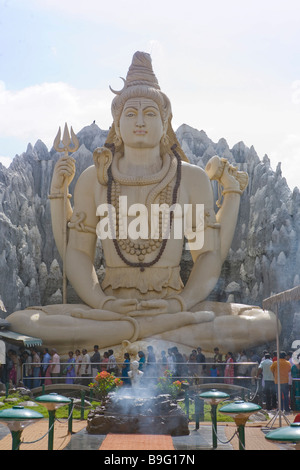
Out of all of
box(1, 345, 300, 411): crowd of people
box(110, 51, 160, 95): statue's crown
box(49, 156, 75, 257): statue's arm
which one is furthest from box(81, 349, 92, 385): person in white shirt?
box(110, 51, 160, 95): statue's crown

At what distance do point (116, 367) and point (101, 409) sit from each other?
4269 mm

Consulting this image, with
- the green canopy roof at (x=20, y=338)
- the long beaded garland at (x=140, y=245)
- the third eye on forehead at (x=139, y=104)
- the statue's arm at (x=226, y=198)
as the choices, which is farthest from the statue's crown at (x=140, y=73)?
the green canopy roof at (x=20, y=338)

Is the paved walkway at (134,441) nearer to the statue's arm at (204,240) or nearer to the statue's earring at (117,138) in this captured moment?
the statue's arm at (204,240)

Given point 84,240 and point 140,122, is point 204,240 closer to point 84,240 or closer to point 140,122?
point 84,240

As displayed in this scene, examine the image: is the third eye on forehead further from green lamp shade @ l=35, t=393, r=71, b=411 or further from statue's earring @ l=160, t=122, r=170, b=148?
green lamp shade @ l=35, t=393, r=71, b=411

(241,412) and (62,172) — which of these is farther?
(62,172)

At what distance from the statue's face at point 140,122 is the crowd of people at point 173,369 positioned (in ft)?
17.4

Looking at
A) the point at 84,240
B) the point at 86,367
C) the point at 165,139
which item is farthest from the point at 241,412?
the point at 165,139

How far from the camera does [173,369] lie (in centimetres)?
1376

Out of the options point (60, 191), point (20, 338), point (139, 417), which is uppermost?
point (60, 191)

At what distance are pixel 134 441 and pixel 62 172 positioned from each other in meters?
10.2

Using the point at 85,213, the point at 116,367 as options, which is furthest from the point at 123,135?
the point at 116,367

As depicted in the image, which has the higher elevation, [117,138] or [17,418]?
[117,138]

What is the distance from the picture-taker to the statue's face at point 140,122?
711 inches
